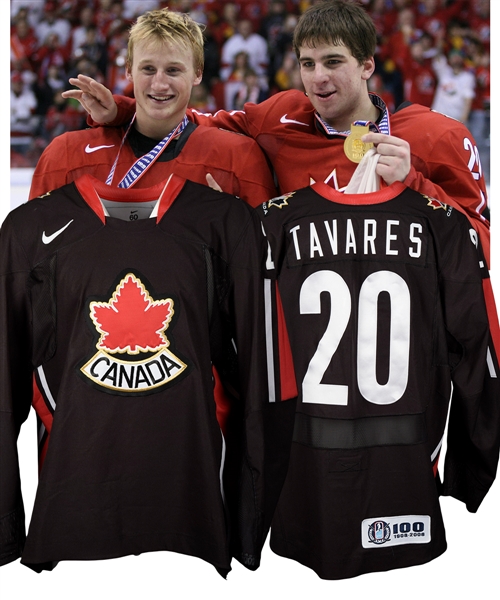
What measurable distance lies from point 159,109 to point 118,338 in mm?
778

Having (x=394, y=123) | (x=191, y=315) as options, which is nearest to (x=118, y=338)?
(x=191, y=315)

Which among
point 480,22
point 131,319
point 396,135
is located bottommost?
point 131,319

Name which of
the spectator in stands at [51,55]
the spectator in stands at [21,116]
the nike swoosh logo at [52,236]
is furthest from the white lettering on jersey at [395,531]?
the spectator in stands at [51,55]

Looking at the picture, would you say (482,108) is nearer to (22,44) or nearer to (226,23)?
(226,23)

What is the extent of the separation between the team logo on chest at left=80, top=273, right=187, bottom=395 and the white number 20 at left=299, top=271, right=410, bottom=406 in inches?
18.0

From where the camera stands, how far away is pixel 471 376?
2.30m

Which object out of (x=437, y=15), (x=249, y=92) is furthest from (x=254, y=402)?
(x=437, y=15)

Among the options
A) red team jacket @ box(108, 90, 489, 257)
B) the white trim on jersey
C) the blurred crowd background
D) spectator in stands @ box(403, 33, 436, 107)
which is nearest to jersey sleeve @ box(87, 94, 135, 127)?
red team jacket @ box(108, 90, 489, 257)

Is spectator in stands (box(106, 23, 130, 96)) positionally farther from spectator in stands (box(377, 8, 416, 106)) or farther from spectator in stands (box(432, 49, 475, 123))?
spectator in stands (box(432, 49, 475, 123))

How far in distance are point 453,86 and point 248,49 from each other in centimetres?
233

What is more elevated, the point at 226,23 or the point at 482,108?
the point at 226,23

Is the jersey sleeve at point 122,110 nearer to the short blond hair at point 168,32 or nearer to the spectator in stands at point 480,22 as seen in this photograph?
the short blond hair at point 168,32

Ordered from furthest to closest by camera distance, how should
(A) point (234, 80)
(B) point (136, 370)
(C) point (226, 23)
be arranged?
1. (C) point (226, 23)
2. (A) point (234, 80)
3. (B) point (136, 370)

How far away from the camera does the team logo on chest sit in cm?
187
